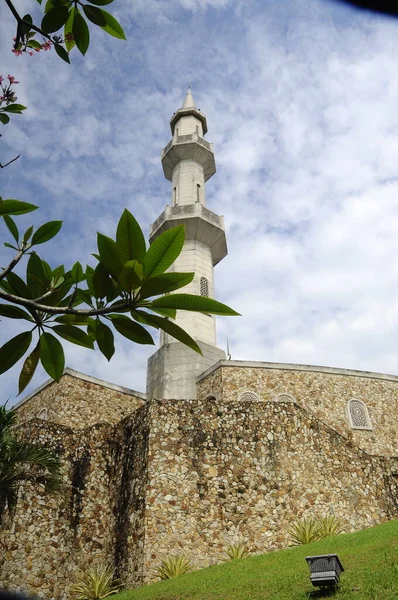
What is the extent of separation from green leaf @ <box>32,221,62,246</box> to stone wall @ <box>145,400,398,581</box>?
1079 cm

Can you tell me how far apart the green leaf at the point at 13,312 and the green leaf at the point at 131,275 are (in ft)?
2.27

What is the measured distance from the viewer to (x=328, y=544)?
1083 cm

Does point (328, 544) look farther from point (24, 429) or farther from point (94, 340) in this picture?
point (94, 340)

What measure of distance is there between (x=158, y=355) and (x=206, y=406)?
824 cm

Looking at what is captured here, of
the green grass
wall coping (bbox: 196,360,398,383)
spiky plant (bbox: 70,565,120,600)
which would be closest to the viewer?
the green grass

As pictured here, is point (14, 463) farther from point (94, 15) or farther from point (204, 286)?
point (204, 286)

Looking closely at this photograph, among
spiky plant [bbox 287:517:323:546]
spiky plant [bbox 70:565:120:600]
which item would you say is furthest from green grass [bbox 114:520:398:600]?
spiky plant [bbox 70:565:120:600]

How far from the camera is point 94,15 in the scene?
3.00m

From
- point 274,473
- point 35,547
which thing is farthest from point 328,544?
point 35,547

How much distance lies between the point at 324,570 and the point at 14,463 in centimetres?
686

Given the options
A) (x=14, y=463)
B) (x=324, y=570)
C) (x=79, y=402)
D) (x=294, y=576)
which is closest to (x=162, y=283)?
(x=324, y=570)

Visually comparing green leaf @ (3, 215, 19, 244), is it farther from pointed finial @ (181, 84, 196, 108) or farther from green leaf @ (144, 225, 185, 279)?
pointed finial @ (181, 84, 196, 108)

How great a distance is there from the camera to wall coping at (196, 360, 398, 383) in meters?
20.0

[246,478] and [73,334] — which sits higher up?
[246,478]
